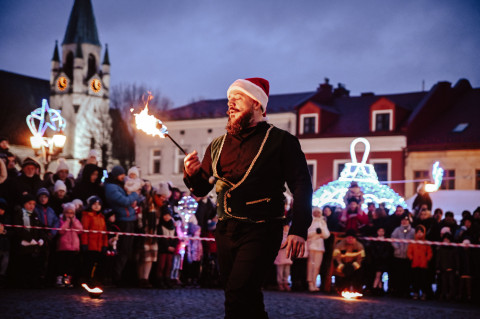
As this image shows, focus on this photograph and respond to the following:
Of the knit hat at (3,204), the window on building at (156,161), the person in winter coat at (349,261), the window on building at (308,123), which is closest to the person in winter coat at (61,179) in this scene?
the knit hat at (3,204)

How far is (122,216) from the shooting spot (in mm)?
15633

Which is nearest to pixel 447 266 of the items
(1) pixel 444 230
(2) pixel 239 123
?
(1) pixel 444 230

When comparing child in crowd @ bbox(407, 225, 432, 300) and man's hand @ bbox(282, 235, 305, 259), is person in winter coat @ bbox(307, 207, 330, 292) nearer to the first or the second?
child in crowd @ bbox(407, 225, 432, 300)

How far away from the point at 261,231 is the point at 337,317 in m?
6.08

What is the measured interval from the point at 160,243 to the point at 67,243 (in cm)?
260

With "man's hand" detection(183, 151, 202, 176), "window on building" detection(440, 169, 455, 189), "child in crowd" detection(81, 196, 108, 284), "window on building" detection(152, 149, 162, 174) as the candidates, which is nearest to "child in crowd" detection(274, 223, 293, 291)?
"child in crowd" detection(81, 196, 108, 284)

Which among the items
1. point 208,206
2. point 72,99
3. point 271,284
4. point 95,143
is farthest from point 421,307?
point 72,99

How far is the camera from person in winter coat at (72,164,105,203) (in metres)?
15.6

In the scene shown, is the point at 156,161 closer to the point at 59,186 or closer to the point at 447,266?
the point at 447,266

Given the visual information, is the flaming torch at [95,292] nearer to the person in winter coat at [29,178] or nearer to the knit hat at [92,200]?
the knit hat at [92,200]

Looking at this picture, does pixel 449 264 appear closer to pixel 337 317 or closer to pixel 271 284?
pixel 271 284

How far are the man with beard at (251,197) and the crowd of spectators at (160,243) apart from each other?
701cm

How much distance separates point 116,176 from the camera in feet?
52.8

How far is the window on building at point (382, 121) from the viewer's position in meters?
45.0
